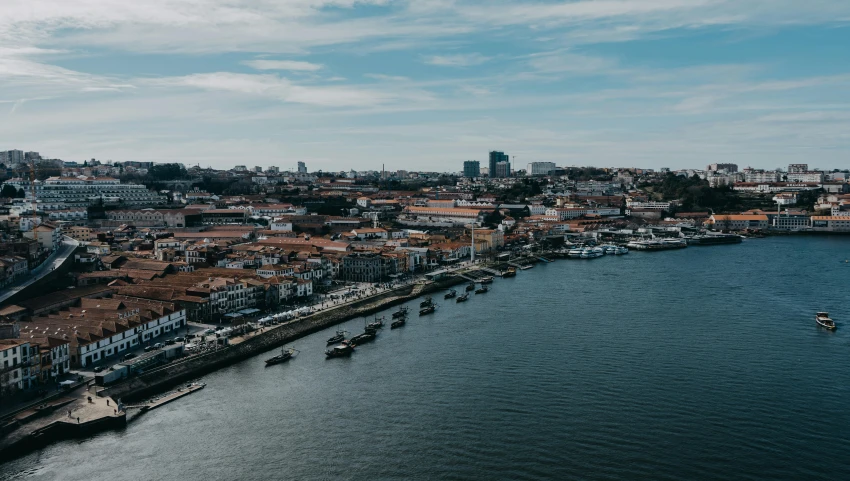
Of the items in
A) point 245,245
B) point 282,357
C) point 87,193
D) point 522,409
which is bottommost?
point 522,409

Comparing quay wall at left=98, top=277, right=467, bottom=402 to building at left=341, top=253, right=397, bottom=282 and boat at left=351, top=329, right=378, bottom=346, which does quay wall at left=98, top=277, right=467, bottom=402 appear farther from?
building at left=341, top=253, right=397, bottom=282

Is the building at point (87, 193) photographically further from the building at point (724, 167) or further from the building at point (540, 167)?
the building at point (724, 167)

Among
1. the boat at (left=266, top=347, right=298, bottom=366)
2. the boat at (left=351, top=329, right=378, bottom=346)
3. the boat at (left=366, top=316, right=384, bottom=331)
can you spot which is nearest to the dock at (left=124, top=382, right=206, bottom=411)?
the boat at (left=266, top=347, right=298, bottom=366)

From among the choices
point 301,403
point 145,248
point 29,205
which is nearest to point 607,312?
point 301,403

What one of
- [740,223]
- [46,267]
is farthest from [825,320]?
[740,223]

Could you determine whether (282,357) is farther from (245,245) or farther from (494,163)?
(494,163)

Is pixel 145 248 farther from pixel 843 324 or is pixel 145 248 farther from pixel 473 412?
→ pixel 843 324
